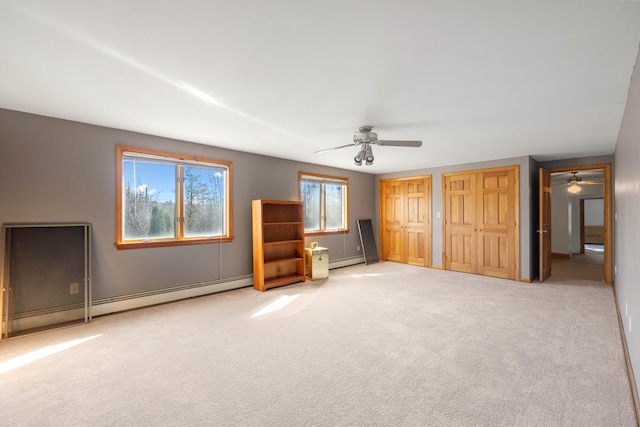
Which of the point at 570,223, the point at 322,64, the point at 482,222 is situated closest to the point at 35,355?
the point at 322,64

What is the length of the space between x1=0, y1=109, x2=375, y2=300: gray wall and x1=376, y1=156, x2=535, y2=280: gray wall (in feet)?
13.2

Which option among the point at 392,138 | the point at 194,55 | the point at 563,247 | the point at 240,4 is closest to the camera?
the point at 240,4

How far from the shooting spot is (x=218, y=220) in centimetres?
471

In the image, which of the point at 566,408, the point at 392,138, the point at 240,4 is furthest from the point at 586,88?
the point at 240,4

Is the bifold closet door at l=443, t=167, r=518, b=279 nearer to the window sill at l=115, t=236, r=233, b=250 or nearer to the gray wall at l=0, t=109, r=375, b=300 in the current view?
the gray wall at l=0, t=109, r=375, b=300

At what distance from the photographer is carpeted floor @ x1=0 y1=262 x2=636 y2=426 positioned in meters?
1.82

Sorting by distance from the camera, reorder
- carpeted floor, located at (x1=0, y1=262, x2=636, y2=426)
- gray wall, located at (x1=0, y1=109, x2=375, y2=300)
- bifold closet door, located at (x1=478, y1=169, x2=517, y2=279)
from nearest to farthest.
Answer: carpeted floor, located at (x1=0, y1=262, x2=636, y2=426) → gray wall, located at (x1=0, y1=109, x2=375, y2=300) → bifold closet door, located at (x1=478, y1=169, x2=517, y2=279)

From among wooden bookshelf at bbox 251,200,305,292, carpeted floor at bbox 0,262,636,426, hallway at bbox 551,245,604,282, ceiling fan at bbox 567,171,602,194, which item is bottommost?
hallway at bbox 551,245,604,282

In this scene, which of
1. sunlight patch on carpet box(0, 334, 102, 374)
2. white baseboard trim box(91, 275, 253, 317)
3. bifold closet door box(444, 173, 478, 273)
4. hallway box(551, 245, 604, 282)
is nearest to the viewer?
sunlight patch on carpet box(0, 334, 102, 374)

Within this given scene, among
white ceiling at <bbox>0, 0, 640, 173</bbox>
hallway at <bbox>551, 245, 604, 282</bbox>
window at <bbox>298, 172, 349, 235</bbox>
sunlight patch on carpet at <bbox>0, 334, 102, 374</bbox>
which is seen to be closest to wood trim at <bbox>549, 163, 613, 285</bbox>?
hallway at <bbox>551, 245, 604, 282</bbox>

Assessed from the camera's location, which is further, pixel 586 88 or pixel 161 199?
pixel 161 199

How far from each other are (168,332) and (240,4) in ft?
9.94

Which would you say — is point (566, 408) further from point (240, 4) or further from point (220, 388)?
point (240, 4)

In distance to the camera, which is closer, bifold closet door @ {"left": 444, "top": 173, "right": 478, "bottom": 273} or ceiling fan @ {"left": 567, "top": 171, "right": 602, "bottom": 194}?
bifold closet door @ {"left": 444, "top": 173, "right": 478, "bottom": 273}
